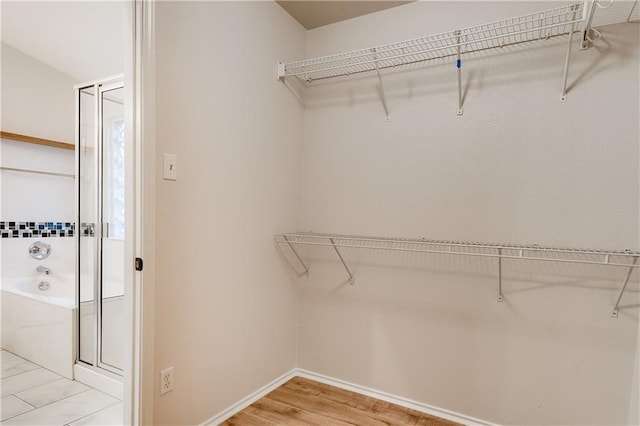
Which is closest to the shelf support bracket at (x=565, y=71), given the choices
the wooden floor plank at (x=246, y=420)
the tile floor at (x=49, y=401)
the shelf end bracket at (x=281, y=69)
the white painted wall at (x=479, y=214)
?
the white painted wall at (x=479, y=214)

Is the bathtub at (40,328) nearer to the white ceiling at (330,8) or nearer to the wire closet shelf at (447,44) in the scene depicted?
the wire closet shelf at (447,44)

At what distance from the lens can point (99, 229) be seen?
2357mm

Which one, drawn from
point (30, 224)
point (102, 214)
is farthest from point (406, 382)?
point (30, 224)

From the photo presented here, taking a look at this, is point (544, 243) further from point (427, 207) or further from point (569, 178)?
point (427, 207)

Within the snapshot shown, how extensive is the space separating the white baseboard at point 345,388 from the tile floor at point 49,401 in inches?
23.7

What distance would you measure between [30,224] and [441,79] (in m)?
3.48

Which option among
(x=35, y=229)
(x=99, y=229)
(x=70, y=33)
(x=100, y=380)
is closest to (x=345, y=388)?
(x=100, y=380)

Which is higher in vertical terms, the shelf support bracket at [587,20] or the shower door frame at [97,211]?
the shelf support bracket at [587,20]

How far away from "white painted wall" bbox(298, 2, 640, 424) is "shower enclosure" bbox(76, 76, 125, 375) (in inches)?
50.7

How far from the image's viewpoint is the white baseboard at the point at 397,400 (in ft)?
6.12

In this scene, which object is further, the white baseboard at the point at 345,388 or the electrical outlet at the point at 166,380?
the white baseboard at the point at 345,388

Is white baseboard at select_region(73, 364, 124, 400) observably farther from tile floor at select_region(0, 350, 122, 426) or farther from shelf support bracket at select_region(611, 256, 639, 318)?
shelf support bracket at select_region(611, 256, 639, 318)

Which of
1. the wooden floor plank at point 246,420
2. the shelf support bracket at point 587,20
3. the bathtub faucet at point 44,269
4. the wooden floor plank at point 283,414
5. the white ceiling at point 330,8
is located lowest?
the wooden floor plank at point 283,414

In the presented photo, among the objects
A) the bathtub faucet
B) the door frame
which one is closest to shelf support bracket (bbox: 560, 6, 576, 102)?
the door frame
